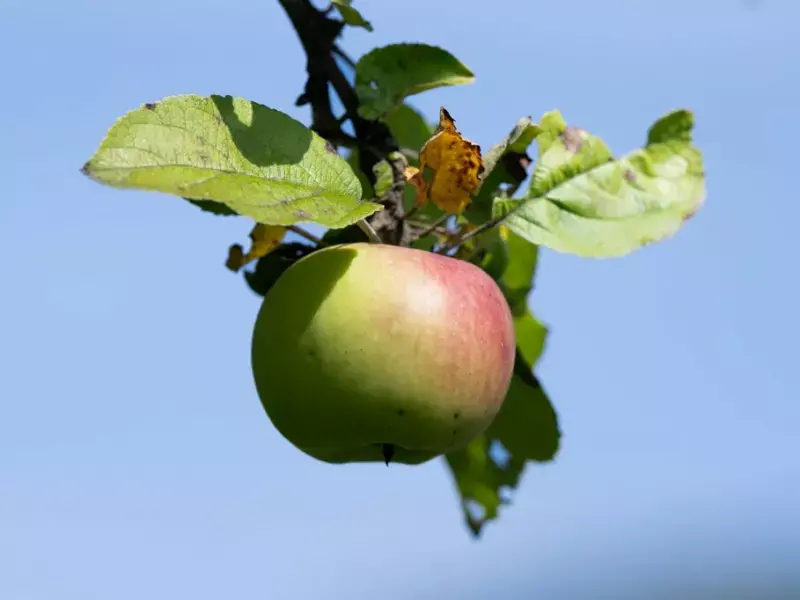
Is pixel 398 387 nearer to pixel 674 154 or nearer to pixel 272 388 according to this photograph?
pixel 272 388

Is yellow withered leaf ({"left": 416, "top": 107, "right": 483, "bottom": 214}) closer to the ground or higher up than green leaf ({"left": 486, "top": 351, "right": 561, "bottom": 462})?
higher up

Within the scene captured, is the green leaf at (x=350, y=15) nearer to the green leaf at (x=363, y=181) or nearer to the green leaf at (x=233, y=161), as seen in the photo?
the green leaf at (x=363, y=181)

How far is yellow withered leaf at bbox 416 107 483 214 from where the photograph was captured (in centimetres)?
140

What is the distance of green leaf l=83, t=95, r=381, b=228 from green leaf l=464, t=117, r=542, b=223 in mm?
241

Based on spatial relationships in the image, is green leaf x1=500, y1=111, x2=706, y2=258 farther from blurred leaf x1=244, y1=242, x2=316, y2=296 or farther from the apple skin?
blurred leaf x1=244, y1=242, x2=316, y2=296

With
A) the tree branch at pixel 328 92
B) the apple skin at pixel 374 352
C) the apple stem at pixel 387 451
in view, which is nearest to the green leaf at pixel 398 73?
the tree branch at pixel 328 92

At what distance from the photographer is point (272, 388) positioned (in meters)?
1.36

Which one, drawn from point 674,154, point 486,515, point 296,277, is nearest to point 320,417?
point 296,277

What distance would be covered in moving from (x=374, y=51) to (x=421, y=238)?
261mm

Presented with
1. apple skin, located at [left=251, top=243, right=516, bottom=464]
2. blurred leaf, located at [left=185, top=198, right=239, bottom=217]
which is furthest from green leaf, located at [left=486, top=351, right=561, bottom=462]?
blurred leaf, located at [left=185, top=198, right=239, bottom=217]

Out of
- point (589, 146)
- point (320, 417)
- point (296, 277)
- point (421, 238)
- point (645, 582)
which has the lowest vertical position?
point (320, 417)

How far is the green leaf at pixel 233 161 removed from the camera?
1.11m

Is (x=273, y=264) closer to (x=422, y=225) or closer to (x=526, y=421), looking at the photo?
(x=422, y=225)

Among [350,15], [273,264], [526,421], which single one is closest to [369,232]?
[273,264]
